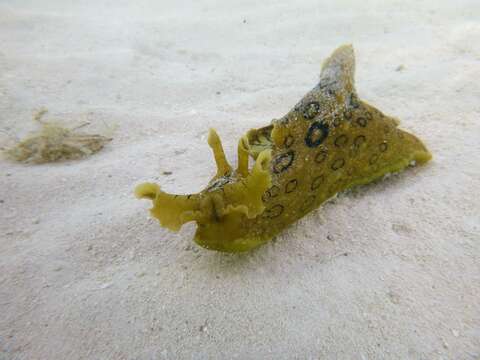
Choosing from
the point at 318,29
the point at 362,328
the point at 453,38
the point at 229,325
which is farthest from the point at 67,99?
the point at 453,38

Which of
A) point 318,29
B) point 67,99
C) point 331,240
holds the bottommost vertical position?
point 331,240

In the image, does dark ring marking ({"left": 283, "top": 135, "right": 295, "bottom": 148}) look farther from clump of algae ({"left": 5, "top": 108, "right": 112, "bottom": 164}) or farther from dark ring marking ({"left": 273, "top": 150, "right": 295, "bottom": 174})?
clump of algae ({"left": 5, "top": 108, "right": 112, "bottom": 164})

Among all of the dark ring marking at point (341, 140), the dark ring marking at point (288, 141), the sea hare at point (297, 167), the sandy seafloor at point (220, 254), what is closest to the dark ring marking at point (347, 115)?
the sea hare at point (297, 167)

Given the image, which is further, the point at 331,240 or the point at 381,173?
the point at 381,173

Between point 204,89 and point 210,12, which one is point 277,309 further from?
point 210,12

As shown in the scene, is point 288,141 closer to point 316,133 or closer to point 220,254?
point 316,133

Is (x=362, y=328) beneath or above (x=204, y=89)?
beneath
